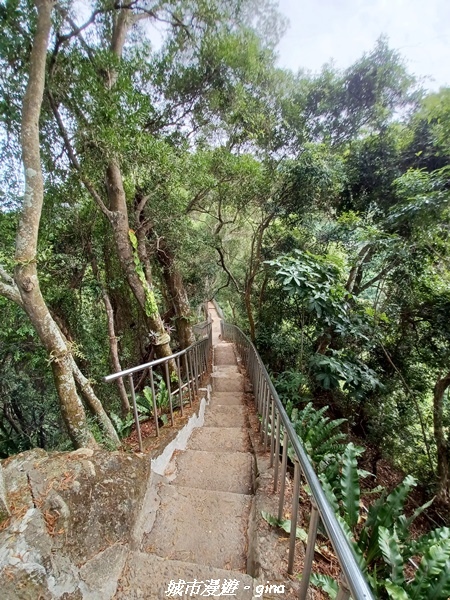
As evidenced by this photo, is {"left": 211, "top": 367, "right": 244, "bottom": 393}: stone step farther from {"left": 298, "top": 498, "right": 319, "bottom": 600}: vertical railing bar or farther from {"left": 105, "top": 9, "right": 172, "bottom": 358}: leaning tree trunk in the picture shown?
{"left": 298, "top": 498, "right": 319, "bottom": 600}: vertical railing bar

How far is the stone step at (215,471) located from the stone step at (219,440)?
22cm

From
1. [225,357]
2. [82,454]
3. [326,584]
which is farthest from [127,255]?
[225,357]

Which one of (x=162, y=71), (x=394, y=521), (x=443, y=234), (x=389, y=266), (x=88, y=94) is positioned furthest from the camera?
(x=162, y=71)

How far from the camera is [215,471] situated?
251cm

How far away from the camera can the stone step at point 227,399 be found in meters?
4.47

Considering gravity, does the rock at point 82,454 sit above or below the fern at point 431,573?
above

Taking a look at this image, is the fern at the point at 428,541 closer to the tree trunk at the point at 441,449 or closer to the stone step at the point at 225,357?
the tree trunk at the point at 441,449

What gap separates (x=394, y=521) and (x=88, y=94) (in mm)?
5730

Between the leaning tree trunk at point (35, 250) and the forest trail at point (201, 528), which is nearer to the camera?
the forest trail at point (201, 528)

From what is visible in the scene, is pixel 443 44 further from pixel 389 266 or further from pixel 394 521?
pixel 394 521

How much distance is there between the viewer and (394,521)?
6.28 ft

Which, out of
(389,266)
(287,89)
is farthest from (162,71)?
(389,266)

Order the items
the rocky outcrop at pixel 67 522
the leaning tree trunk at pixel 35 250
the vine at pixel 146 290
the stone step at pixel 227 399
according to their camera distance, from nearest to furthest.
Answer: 1. the rocky outcrop at pixel 67 522
2. the leaning tree trunk at pixel 35 250
3. the vine at pixel 146 290
4. the stone step at pixel 227 399

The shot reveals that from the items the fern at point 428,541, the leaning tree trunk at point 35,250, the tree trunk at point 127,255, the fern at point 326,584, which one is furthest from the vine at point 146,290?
the fern at point 428,541
